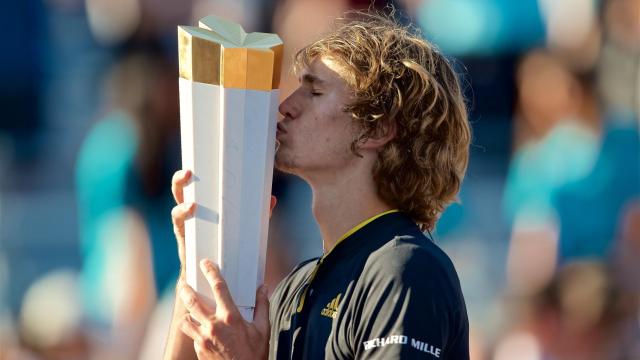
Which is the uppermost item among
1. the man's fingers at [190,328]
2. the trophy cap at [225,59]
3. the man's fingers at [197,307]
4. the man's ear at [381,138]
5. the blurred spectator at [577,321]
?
the trophy cap at [225,59]

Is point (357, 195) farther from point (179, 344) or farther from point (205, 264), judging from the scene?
point (179, 344)

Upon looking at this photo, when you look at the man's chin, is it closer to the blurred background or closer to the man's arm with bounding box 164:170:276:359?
the man's arm with bounding box 164:170:276:359

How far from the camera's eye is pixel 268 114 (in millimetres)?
2086

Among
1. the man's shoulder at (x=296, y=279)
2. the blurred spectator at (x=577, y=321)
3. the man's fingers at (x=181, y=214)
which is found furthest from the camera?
the blurred spectator at (x=577, y=321)

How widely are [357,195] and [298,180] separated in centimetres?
243

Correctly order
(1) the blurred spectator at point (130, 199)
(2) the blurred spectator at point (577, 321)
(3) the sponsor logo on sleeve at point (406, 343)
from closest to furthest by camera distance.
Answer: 1. (3) the sponsor logo on sleeve at point (406, 343)
2. (1) the blurred spectator at point (130, 199)
3. (2) the blurred spectator at point (577, 321)

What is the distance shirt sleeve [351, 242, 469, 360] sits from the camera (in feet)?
6.54

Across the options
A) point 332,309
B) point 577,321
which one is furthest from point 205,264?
point 577,321

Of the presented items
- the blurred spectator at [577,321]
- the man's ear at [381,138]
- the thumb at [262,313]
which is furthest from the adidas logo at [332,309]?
the blurred spectator at [577,321]

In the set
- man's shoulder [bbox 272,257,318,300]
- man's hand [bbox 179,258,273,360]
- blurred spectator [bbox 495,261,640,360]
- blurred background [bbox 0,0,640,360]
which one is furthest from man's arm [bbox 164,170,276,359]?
blurred spectator [bbox 495,261,640,360]

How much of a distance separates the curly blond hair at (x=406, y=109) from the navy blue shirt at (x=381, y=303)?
3.9 inches

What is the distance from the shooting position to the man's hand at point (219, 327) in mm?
2037

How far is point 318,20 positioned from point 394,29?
226 cm

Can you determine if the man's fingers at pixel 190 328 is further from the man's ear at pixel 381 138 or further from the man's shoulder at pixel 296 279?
the man's ear at pixel 381 138
